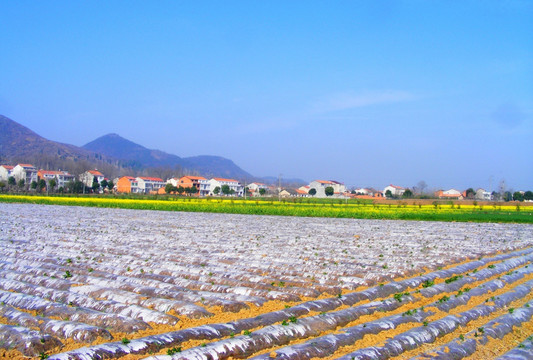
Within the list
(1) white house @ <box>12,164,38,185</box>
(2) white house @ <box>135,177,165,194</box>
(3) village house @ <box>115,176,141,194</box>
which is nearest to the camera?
(1) white house @ <box>12,164,38,185</box>

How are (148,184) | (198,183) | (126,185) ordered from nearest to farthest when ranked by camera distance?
(126,185), (148,184), (198,183)

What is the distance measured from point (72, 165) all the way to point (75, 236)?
149 meters

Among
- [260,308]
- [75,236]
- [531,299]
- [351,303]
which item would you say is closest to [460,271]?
[531,299]

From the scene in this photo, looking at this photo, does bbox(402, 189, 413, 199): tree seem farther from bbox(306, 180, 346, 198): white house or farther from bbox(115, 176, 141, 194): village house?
bbox(115, 176, 141, 194): village house

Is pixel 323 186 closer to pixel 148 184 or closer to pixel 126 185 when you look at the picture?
pixel 148 184

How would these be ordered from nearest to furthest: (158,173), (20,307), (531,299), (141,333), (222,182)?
(141,333) < (20,307) < (531,299) < (222,182) < (158,173)

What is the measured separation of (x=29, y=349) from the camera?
5.36 metres

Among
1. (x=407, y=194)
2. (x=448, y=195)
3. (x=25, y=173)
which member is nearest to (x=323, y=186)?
(x=448, y=195)

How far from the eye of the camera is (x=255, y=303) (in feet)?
25.7

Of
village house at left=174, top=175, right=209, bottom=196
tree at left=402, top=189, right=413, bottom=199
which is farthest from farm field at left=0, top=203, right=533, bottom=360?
village house at left=174, top=175, right=209, bottom=196

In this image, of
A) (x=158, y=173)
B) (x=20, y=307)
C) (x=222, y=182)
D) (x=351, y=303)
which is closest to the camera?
(x=20, y=307)

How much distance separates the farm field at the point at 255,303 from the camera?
5.79 m

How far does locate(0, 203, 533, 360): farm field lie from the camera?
5.79 metres

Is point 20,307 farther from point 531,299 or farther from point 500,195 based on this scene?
point 500,195
